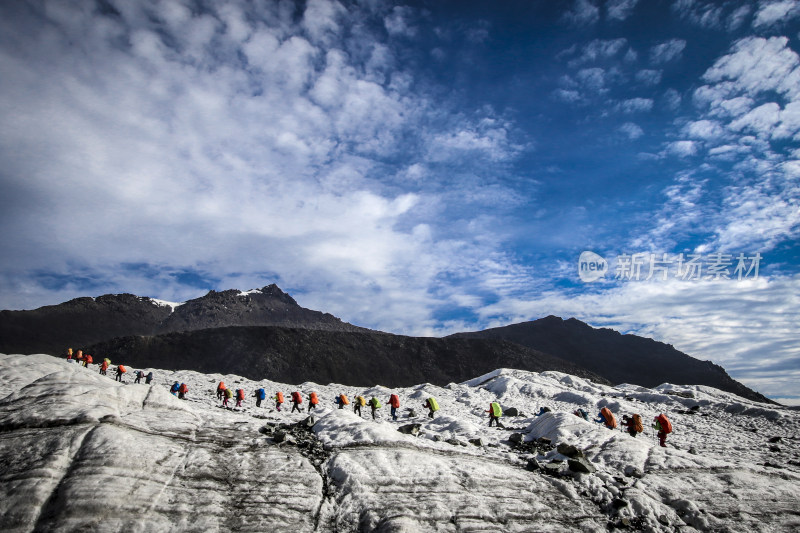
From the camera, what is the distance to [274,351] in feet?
239

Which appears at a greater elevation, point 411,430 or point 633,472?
point 411,430

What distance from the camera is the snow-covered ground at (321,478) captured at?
23.2ft

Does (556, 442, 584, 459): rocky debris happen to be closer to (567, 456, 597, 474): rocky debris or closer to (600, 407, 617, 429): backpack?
(567, 456, 597, 474): rocky debris

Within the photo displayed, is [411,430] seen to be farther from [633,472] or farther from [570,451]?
[633,472]

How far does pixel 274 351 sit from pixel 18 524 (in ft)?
228

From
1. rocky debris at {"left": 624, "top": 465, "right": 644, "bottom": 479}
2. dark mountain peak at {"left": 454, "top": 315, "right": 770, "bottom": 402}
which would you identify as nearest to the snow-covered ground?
rocky debris at {"left": 624, "top": 465, "right": 644, "bottom": 479}

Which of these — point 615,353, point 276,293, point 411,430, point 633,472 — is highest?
point 276,293

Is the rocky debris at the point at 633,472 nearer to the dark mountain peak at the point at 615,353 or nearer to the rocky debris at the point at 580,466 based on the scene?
the rocky debris at the point at 580,466

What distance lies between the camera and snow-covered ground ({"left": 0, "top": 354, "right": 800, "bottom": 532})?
708 cm

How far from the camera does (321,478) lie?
860cm

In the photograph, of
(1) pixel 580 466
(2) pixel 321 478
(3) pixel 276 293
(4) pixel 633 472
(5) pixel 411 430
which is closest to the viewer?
(2) pixel 321 478

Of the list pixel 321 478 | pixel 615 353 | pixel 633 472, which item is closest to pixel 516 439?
pixel 633 472

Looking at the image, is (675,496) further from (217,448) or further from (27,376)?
(27,376)

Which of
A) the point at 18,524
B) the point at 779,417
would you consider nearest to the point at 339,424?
the point at 18,524
